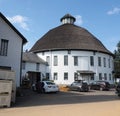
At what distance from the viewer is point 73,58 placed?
43312 mm

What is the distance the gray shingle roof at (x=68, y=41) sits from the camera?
145ft

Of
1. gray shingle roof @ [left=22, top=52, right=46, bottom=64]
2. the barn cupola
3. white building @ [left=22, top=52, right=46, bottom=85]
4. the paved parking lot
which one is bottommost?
the paved parking lot

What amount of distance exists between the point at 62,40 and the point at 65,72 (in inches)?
292

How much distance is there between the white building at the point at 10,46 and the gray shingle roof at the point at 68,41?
69.9 ft

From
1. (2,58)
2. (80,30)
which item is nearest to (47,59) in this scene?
(80,30)

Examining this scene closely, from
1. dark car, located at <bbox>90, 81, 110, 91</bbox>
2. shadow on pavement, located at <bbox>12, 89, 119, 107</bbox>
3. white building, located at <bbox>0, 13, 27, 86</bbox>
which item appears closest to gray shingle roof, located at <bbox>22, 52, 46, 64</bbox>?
dark car, located at <bbox>90, 81, 110, 91</bbox>

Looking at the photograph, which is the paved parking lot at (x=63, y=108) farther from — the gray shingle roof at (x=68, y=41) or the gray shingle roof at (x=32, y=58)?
the gray shingle roof at (x=68, y=41)

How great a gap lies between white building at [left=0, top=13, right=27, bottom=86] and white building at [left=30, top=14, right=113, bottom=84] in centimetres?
2120

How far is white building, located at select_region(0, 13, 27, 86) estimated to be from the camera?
71.7 feet

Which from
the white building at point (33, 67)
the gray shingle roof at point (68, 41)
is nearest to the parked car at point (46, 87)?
the white building at point (33, 67)

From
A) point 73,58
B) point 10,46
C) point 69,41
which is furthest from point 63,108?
point 69,41

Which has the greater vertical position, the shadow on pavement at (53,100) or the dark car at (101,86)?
the dark car at (101,86)

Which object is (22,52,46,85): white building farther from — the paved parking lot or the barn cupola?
the paved parking lot

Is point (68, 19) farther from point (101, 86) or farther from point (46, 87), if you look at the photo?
point (46, 87)
